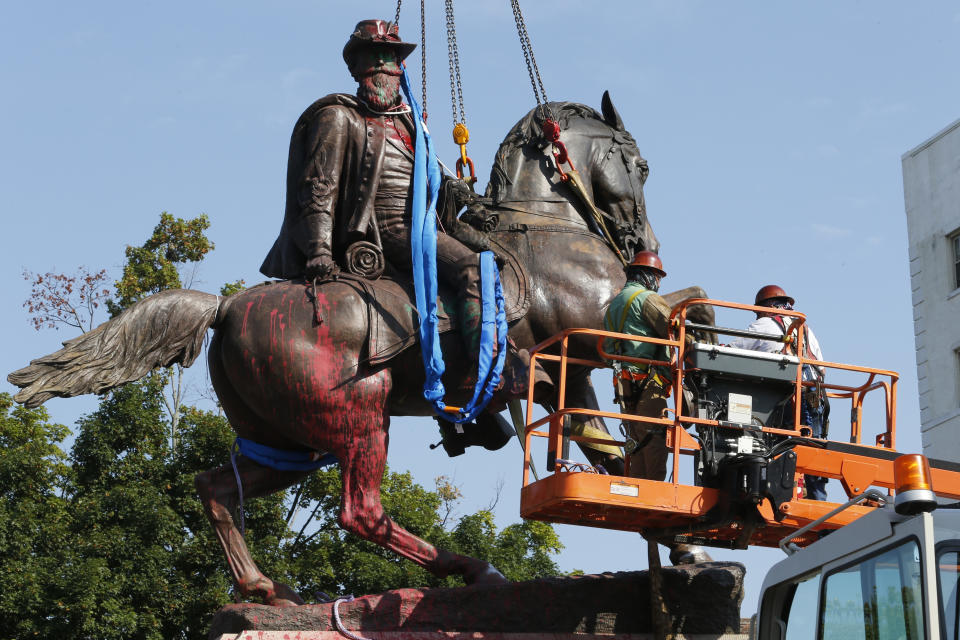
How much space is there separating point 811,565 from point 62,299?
69.6ft

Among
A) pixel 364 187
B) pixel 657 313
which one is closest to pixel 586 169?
pixel 364 187

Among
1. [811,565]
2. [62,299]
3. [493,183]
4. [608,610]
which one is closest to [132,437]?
[62,299]

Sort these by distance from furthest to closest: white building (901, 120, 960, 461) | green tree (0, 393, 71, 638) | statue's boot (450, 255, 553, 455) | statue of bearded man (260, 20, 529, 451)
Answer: white building (901, 120, 960, 461), green tree (0, 393, 71, 638), statue of bearded man (260, 20, 529, 451), statue's boot (450, 255, 553, 455)

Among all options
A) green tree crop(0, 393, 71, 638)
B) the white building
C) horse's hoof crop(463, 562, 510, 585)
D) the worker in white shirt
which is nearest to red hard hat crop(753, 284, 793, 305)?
the worker in white shirt

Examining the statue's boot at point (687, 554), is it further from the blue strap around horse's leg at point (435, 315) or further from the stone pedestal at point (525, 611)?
the blue strap around horse's leg at point (435, 315)

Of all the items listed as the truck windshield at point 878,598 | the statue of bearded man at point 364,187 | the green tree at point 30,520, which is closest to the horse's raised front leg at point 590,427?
the statue of bearded man at point 364,187

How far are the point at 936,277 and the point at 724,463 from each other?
97.2 feet

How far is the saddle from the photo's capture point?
854 cm

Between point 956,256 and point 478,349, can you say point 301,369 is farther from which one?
point 956,256

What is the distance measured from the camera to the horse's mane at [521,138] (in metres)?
9.94

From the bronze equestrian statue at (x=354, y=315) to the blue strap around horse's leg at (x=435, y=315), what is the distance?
123 mm

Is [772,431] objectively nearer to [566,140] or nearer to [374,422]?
[374,422]

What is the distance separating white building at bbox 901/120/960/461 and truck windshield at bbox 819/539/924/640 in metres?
29.2

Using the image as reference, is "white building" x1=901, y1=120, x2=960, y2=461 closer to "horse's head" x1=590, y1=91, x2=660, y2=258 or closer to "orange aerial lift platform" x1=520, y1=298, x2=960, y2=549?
"horse's head" x1=590, y1=91, x2=660, y2=258
